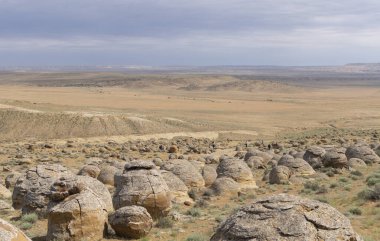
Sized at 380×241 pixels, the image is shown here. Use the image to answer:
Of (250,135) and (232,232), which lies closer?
(232,232)

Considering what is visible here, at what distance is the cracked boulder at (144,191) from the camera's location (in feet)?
49.5

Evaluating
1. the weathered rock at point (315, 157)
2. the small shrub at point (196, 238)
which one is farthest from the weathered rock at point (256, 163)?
the small shrub at point (196, 238)

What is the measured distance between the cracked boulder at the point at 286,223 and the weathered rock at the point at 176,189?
10666mm

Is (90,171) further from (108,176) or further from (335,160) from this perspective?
(335,160)

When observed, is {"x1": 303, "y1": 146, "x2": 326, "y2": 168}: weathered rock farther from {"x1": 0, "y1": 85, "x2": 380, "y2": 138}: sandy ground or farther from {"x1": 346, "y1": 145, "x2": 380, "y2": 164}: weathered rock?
{"x1": 0, "y1": 85, "x2": 380, "y2": 138}: sandy ground

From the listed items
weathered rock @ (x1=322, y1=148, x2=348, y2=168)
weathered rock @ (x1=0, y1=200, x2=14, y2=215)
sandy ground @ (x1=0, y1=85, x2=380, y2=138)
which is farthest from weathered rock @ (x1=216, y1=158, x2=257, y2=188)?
sandy ground @ (x1=0, y1=85, x2=380, y2=138)

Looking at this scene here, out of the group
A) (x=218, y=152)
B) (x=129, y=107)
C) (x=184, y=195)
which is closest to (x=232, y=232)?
(x=184, y=195)

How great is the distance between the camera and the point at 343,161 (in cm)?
2759

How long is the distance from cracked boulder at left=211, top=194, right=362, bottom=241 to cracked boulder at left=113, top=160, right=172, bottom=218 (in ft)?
22.0

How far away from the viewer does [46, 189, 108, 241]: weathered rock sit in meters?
12.5

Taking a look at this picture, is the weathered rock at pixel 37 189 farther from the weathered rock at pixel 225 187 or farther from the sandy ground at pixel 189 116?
the sandy ground at pixel 189 116

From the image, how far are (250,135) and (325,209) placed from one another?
153 ft

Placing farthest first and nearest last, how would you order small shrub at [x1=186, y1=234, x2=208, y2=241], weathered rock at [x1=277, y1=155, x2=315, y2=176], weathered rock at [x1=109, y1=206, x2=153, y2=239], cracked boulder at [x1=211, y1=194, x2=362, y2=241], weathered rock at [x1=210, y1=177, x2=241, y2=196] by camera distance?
weathered rock at [x1=277, y1=155, x2=315, y2=176], weathered rock at [x1=210, y1=177, x2=241, y2=196], weathered rock at [x1=109, y1=206, x2=153, y2=239], small shrub at [x1=186, y1=234, x2=208, y2=241], cracked boulder at [x1=211, y1=194, x2=362, y2=241]

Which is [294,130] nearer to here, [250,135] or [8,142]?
[250,135]
